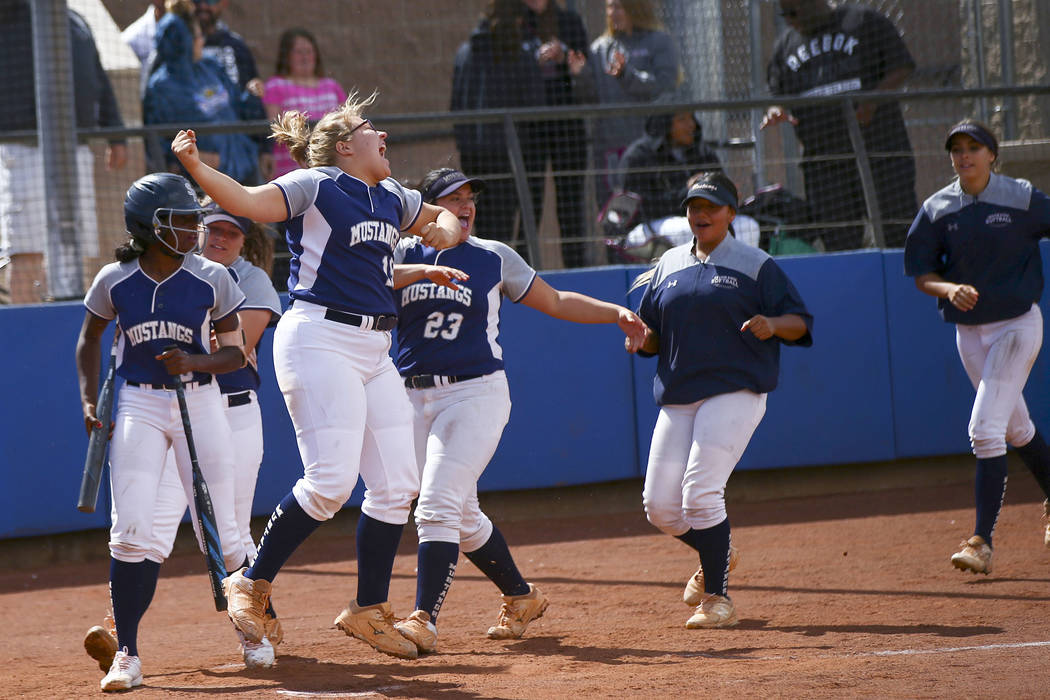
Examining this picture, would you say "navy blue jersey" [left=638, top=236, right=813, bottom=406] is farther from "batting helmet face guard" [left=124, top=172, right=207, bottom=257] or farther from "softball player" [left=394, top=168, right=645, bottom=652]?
"batting helmet face guard" [left=124, top=172, right=207, bottom=257]

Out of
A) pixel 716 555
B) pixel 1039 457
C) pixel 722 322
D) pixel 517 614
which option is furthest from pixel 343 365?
pixel 1039 457

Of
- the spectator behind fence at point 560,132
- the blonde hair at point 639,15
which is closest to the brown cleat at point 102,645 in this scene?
the spectator behind fence at point 560,132

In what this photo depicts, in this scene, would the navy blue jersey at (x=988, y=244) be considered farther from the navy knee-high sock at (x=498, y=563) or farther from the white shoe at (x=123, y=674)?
the white shoe at (x=123, y=674)

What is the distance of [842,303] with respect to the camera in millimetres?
9258

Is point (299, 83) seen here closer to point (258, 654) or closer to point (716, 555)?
point (716, 555)

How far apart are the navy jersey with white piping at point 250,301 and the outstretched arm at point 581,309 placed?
1139mm

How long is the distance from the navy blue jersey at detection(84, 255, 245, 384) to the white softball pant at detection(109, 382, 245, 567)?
0.29ft

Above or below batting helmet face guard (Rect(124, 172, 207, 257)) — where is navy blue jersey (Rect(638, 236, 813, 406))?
below

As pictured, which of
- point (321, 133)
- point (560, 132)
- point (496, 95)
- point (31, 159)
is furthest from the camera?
point (496, 95)

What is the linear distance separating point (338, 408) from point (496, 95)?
529cm

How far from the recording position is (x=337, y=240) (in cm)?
477

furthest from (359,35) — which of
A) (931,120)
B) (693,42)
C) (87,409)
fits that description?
(87,409)

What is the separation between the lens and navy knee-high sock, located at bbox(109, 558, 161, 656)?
15.5ft

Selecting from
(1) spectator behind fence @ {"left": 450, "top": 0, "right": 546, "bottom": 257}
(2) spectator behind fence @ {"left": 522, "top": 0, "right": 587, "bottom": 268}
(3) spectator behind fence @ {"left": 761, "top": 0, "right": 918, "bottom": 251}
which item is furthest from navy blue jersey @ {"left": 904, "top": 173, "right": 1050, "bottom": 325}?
(1) spectator behind fence @ {"left": 450, "top": 0, "right": 546, "bottom": 257}
